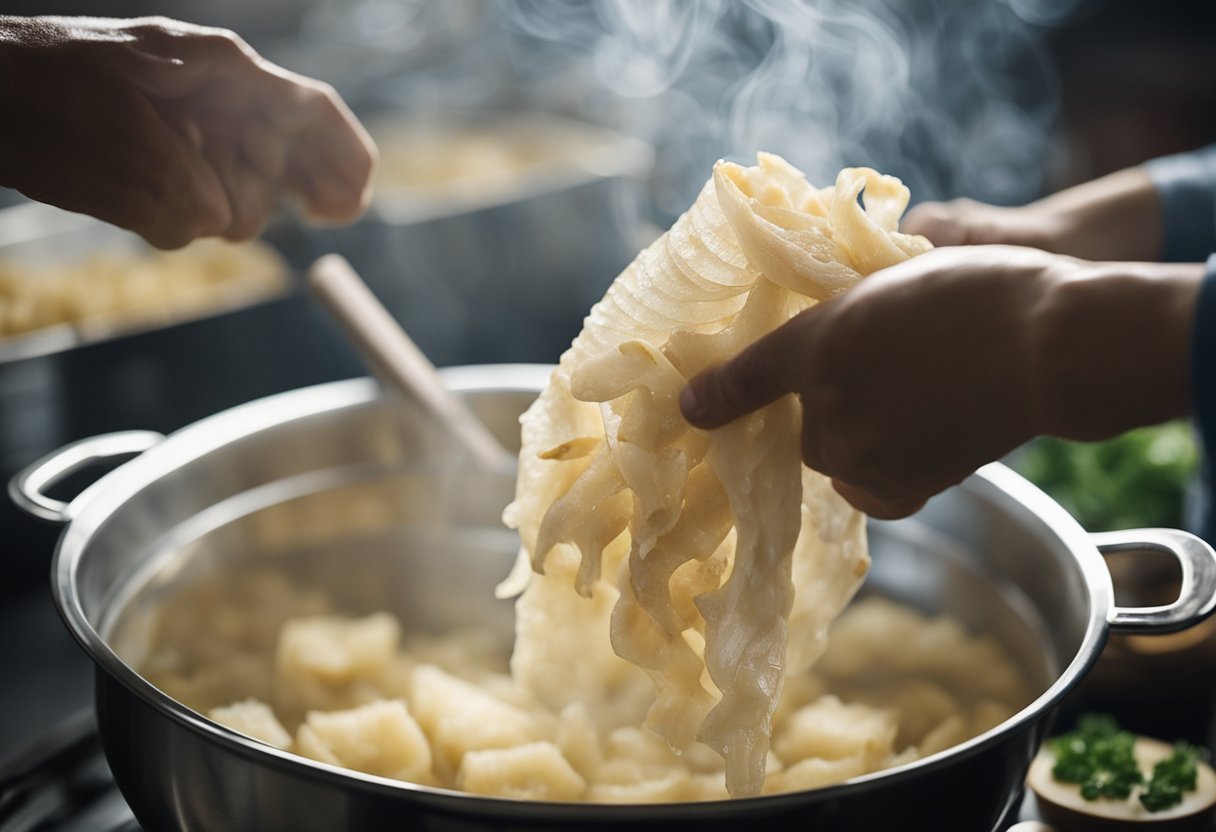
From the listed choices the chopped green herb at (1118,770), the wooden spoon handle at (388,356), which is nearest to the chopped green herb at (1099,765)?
the chopped green herb at (1118,770)

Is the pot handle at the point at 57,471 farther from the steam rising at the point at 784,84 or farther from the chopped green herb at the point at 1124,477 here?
the steam rising at the point at 784,84

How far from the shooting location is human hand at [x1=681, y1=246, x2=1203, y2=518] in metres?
0.98

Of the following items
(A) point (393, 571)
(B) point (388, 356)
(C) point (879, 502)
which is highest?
(C) point (879, 502)

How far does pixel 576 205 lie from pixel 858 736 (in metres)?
1.81

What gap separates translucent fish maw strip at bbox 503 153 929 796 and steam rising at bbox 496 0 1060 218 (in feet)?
7.04

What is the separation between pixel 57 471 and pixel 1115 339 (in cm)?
129

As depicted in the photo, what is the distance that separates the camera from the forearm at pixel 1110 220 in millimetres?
1638

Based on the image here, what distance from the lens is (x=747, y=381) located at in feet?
3.56

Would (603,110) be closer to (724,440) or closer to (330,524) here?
(330,524)

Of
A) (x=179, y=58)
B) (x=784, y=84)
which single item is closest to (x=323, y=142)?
(x=179, y=58)

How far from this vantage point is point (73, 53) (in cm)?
131

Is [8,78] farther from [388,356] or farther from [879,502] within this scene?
[879,502]

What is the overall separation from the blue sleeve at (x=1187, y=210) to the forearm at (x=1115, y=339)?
0.78m

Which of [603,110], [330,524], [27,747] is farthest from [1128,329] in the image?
[603,110]
